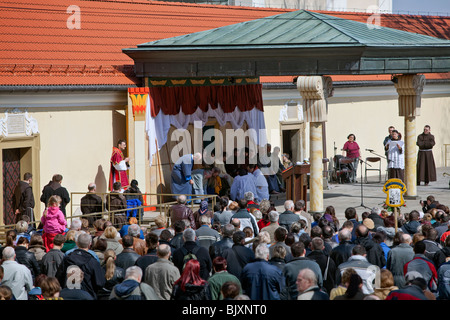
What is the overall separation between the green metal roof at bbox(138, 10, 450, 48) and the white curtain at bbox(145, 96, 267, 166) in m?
2.16

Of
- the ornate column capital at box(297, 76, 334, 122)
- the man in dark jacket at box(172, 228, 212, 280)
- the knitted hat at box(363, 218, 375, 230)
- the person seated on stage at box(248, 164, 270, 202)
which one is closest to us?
the man in dark jacket at box(172, 228, 212, 280)

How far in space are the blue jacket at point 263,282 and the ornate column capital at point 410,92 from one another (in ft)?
40.6

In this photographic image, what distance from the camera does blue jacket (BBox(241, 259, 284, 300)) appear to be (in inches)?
400

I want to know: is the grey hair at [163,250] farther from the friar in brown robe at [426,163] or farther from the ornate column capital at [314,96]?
the friar in brown robe at [426,163]

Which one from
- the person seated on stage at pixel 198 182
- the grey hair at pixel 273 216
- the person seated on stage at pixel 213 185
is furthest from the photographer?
the person seated on stage at pixel 213 185

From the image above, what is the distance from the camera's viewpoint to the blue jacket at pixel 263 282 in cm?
1016

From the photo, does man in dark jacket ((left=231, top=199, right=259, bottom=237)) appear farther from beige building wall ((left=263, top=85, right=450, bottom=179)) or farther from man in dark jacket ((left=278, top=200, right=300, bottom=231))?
beige building wall ((left=263, top=85, right=450, bottom=179))

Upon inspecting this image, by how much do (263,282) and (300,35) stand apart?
10.8 m

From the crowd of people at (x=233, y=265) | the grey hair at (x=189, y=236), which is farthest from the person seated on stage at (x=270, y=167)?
the grey hair at (x=189, y=236)

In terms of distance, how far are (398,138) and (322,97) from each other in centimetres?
406

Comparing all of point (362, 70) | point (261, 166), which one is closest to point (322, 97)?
point (362, 70)

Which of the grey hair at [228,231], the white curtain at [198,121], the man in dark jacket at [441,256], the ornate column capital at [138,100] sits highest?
the ornate column capital at [138,100]

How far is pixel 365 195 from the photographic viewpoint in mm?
23188

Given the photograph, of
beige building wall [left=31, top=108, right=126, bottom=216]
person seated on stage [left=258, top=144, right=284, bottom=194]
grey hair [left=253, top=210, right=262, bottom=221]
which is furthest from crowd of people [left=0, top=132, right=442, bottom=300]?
person seated on stage [left=258, top=144, right=284, bottom=194]
